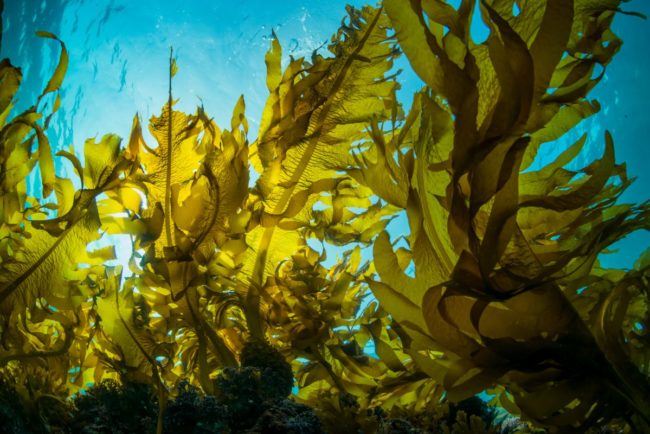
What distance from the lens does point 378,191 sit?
1.21 meters

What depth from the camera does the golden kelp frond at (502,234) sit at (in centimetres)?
85

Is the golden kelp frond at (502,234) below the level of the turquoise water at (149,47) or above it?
below

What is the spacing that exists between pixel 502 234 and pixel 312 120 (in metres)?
0.87

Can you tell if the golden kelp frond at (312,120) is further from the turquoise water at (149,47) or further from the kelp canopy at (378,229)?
the turquoise water at (149,47)

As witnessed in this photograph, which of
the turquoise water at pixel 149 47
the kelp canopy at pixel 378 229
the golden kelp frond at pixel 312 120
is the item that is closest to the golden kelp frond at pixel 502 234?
the kelp canopy at pixel 378 229

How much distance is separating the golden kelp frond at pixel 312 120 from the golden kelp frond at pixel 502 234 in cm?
42

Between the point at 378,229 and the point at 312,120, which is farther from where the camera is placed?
the point at 378,229

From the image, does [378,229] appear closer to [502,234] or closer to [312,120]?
[312,120]

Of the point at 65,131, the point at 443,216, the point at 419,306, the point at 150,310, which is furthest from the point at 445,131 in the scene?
the point at 65,131

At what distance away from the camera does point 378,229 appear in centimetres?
174

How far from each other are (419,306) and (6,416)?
4.38 ft

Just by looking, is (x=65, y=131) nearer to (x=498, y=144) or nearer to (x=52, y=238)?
(x=52, y=238)

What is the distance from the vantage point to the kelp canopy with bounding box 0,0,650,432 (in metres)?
0.90

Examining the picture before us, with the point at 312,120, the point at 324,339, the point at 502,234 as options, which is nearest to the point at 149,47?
the point at 312,120
